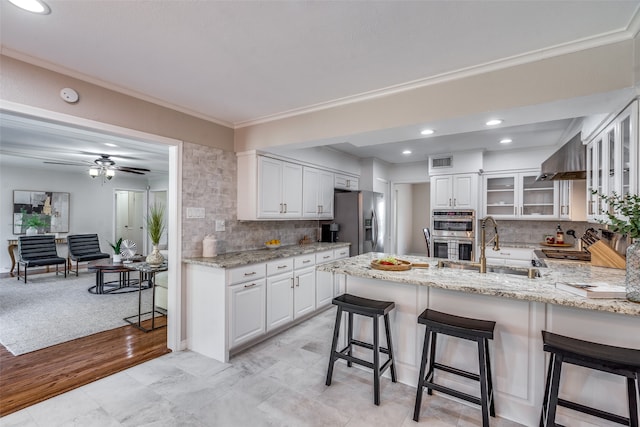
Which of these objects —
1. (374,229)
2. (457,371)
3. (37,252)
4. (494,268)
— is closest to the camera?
(457,371)

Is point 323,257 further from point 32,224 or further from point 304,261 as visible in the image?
point 32,224

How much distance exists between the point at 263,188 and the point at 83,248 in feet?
17.5

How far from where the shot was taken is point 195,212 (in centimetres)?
322

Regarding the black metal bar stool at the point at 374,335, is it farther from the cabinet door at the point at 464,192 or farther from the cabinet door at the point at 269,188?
the cabinet door at the point at 464,192

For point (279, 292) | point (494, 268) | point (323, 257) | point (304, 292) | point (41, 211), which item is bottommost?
point (304, 292)

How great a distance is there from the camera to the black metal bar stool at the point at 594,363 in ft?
4.89

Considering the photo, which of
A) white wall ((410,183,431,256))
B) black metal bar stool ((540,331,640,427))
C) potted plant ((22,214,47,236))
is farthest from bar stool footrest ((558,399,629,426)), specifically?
potted plant ((22,214,47,236))

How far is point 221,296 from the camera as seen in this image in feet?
9.30

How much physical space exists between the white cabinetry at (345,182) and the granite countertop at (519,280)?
2467 mm

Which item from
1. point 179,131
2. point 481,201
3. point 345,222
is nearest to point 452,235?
point 481,201

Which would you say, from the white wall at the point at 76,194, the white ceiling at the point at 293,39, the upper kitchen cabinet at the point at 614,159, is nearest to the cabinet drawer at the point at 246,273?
the white ceiling at the point at 293,39

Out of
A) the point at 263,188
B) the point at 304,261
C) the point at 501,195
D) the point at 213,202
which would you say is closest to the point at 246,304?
the point at 304,261

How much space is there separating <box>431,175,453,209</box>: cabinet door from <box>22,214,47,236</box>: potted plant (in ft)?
28.0

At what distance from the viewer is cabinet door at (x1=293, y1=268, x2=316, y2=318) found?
12.1ft
